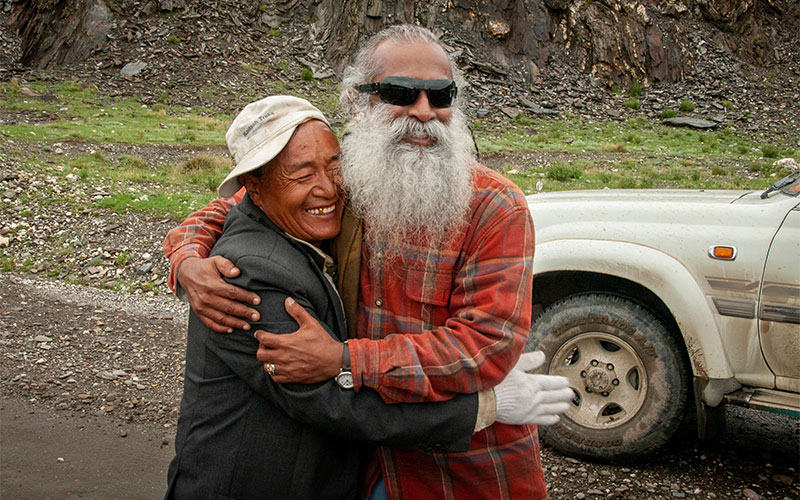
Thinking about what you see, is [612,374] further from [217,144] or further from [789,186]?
[217,144]

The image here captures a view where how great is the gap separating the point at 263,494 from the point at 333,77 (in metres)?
27.7

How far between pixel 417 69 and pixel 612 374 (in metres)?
2.48

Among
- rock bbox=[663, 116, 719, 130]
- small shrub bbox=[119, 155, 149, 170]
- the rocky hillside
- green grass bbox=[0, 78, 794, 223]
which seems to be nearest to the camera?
green grass bbox=[0, 78, 794, 223]

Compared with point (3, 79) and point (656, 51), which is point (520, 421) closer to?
point (3, 79)

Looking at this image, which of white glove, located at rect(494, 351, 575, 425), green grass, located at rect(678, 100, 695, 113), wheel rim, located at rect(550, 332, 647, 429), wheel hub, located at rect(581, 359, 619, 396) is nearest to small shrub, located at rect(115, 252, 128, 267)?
wheel rim, located at rect(550, 332, 647, 429)

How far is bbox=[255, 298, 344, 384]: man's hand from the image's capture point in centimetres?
184

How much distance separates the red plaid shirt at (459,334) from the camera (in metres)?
1.90

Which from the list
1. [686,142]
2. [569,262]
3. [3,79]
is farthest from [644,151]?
[3,79]

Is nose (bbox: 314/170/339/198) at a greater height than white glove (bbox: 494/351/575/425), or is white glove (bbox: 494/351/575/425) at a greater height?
nose (bbox: 314/170/339/198)

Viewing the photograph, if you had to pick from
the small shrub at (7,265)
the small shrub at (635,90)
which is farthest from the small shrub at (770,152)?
the small shrub at (7,265)

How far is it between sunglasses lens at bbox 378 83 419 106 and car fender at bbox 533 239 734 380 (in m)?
2.10

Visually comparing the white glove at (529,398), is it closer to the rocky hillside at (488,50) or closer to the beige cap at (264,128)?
the beige cap at (264,128)

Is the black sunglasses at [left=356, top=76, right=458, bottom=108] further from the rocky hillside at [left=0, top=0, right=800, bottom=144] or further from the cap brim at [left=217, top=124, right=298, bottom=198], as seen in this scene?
the rocky hillside at [left=0, top=0, right=800, bottom=144]

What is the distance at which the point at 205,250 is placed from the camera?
2.43 m
